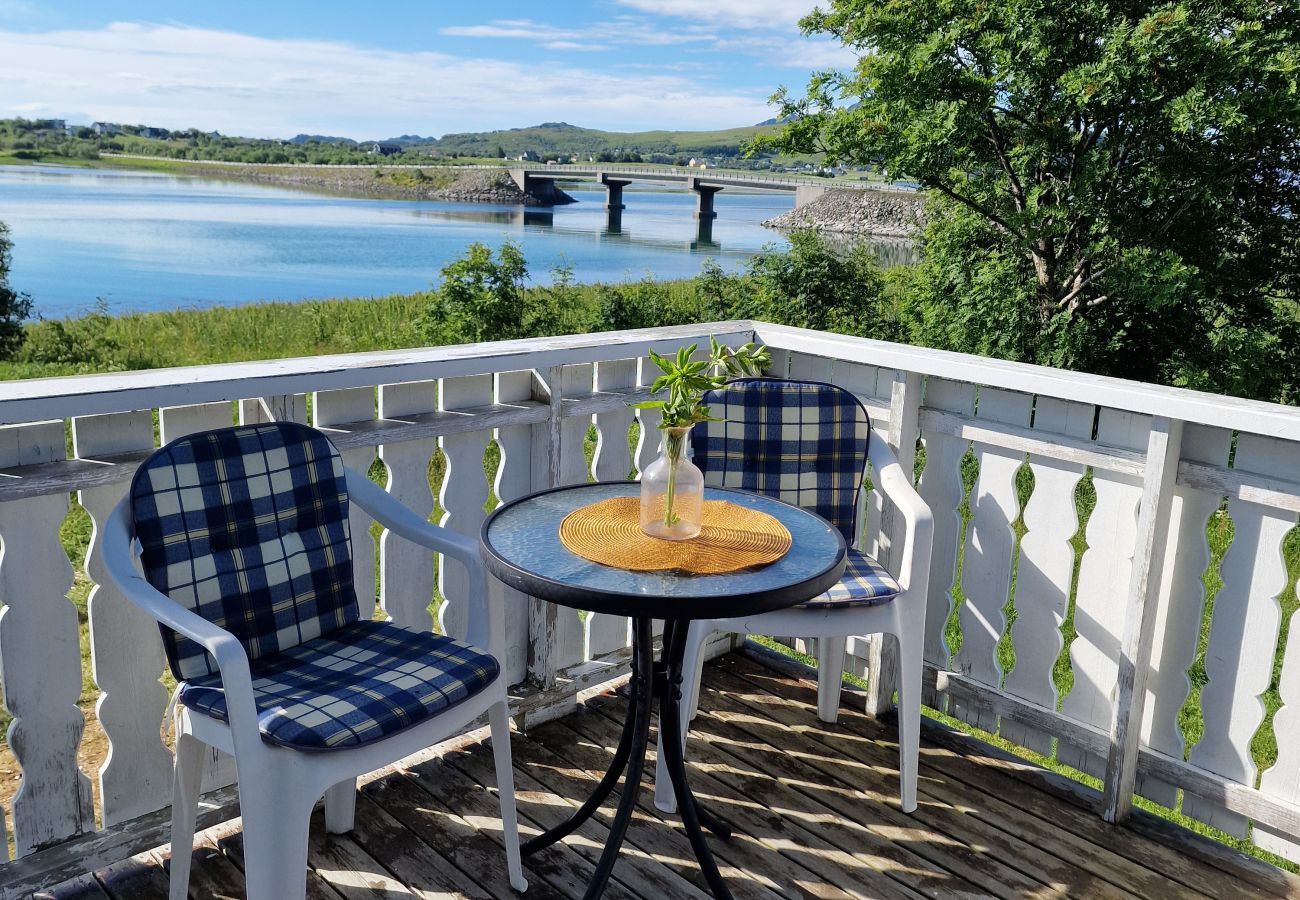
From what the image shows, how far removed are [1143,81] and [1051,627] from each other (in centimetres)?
847

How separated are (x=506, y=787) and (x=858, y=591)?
88 centimetres

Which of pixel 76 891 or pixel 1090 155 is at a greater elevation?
pixel 1090 155

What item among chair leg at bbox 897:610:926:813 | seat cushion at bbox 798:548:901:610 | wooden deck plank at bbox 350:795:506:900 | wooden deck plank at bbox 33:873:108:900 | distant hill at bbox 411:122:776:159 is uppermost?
distant hill at bbox 411:122:776:159

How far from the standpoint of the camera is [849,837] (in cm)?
234

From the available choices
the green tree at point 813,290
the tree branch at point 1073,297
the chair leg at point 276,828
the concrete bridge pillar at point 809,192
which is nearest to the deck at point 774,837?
the chair leg at point 276,828

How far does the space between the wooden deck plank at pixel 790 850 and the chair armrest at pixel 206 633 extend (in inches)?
45.2

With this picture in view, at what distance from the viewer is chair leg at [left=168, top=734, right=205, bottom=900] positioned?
1.80 meters

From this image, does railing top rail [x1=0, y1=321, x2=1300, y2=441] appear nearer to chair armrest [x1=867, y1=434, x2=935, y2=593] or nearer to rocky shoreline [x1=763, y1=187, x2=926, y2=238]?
chair armrest [x1=867, y1=434, x2=935, y2=593]

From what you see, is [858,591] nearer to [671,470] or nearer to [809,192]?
[671,470]

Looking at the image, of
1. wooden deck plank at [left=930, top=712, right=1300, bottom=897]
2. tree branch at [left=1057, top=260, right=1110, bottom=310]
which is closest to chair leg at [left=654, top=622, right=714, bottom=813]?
wooden deck plank at [left=930, top=712, right=1300, bottom=897]

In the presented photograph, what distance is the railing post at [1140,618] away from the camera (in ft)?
7.53

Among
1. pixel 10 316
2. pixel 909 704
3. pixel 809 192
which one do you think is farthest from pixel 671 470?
pixel 809 192

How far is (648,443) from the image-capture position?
2.94 m

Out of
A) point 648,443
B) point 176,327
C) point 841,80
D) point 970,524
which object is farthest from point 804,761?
point 176,327
